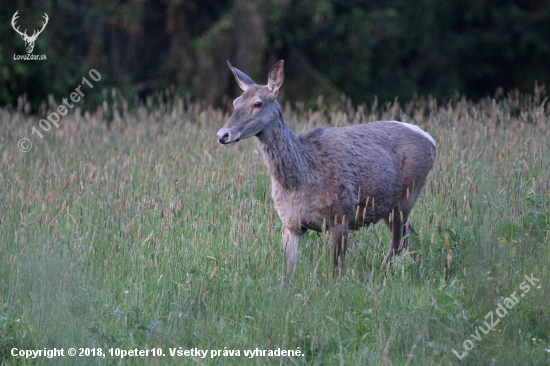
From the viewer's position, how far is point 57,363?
222 inches

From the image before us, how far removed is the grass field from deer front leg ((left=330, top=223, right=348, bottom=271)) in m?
0.16

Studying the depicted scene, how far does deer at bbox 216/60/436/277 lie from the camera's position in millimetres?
6844

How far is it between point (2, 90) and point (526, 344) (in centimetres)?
1401

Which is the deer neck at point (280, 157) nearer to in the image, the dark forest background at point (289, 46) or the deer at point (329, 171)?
the deer at point (329, 171)

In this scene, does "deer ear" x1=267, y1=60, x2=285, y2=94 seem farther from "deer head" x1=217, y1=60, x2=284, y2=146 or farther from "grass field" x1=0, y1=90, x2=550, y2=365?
"grass field" x1=0, y1=90, x2=550, y2=365

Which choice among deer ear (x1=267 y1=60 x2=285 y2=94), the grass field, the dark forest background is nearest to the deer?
deer ear (x1=267 y1=60 x2=285 y2=94)

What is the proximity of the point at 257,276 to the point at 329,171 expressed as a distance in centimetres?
117

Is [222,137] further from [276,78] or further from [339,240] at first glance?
[339,240]

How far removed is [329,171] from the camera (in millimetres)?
7129

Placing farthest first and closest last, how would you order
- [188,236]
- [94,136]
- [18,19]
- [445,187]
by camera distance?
[18,19], [94,136], [445,187], [188,236]

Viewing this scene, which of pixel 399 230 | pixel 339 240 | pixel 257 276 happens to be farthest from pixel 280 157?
A: pixel 399 230

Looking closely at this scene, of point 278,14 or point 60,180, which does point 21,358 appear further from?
point 278,14

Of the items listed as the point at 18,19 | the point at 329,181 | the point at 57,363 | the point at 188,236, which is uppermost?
the point at 18,19

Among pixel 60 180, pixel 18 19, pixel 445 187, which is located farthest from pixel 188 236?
pixel 18 19
